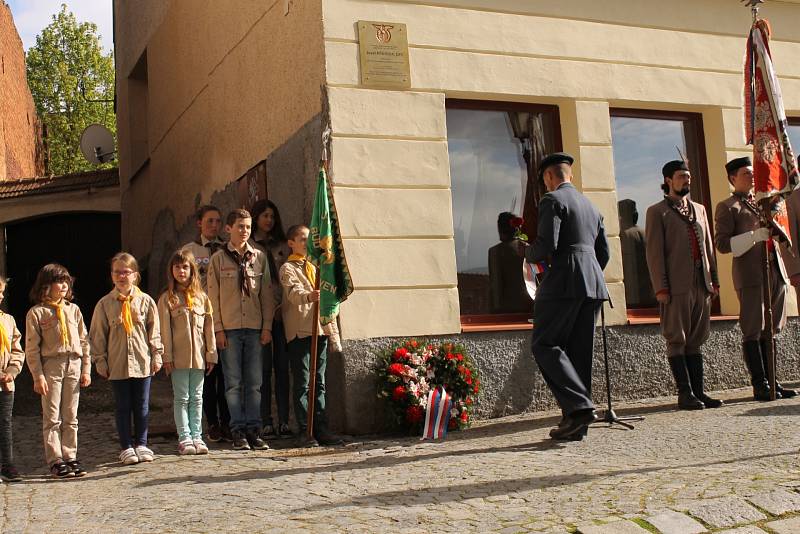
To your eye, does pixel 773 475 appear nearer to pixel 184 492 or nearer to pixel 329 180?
pixel 184 492

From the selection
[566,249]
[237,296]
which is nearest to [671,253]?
[566,249]

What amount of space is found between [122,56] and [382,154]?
1136cm

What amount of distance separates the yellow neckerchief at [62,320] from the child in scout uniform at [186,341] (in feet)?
2.24

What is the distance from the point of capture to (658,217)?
7539 millimetres

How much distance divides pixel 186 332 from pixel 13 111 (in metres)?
18.6

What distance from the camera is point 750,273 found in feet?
25.4

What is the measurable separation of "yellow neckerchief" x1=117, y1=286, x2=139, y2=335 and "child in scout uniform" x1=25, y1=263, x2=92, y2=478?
293 millimetres

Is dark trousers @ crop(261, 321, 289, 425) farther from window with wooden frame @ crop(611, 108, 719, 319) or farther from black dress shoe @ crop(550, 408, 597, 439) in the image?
window with wooden frame @ crop(611, 108, 719, 319)

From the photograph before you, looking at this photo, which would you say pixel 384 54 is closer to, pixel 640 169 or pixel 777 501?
pixel 640 169

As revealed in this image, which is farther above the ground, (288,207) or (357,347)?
(288,207)

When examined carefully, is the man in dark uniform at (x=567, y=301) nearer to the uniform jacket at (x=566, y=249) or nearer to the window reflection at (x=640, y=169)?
the uniform jacket at (x=566, y=249)

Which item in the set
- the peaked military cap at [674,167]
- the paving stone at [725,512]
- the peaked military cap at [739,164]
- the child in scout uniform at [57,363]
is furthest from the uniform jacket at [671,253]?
the child in scout uniform at [57,363]

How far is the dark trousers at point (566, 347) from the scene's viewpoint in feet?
19.9

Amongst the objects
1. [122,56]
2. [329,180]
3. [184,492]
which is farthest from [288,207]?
[122,56]
